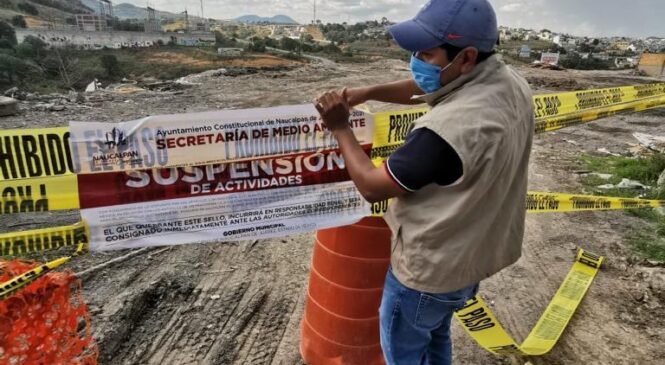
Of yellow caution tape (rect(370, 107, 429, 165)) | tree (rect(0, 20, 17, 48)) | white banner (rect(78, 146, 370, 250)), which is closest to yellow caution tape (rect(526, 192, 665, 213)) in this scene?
yellow caution tape (rect(370, 107, 429, 165))

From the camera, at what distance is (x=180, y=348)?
3.31 metres

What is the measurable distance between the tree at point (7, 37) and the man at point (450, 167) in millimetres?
50919

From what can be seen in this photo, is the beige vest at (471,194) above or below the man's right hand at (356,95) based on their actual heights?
below

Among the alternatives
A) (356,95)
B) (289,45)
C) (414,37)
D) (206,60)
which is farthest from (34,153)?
(289,45)

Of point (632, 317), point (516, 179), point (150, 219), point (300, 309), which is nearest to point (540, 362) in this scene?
point (632, 317)

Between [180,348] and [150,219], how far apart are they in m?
1.33

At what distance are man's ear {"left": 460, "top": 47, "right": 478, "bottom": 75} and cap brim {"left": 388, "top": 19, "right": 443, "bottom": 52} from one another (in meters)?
0.10

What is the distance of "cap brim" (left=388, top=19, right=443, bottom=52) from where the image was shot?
5.44 feet

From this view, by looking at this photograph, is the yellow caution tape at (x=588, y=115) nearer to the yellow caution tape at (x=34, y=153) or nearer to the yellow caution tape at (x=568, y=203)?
the yellow caution tape at (x=568, y=203)

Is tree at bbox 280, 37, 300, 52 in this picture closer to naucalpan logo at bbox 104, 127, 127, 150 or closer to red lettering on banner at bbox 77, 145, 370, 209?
red lettering on banner at bbox 77, 145, 370, 209

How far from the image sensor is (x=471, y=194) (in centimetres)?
166

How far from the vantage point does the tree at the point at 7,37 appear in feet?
138

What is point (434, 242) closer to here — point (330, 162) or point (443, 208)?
point (443, 208)

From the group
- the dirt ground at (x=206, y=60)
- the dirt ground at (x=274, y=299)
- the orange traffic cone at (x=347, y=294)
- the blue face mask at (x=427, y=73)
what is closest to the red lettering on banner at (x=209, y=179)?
the orange traffic cone at (x=347, y=294)
